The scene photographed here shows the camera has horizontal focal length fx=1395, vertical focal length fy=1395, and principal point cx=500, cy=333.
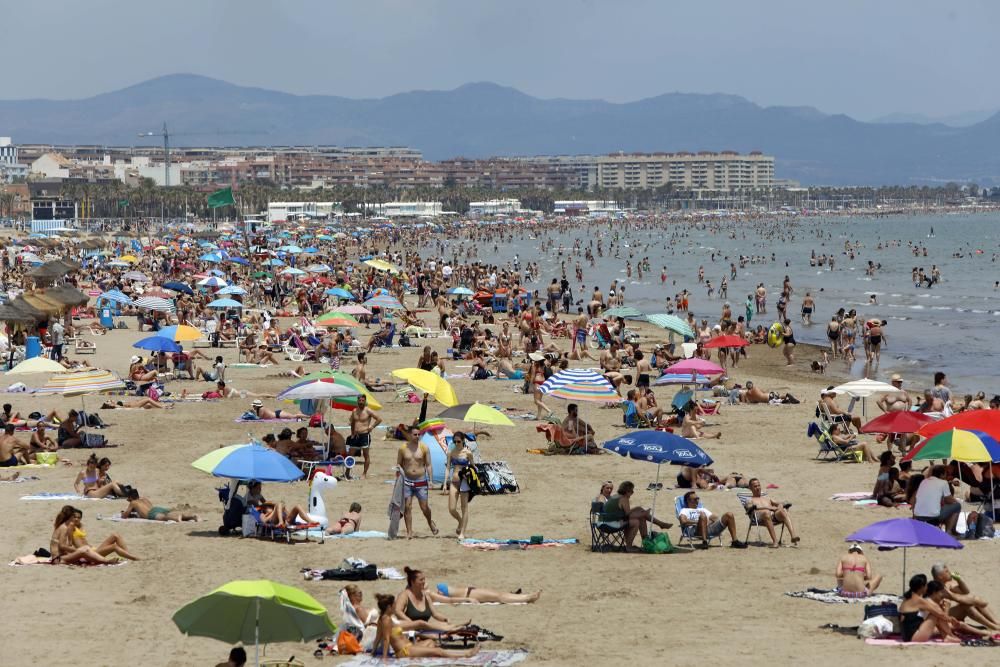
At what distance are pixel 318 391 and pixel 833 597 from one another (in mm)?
6431

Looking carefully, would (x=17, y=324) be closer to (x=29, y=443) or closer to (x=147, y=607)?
(x=29, y=443)

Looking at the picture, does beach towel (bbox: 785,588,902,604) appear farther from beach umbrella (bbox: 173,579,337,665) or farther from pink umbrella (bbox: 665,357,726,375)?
pink umbrella (bbox: 665,357,726,375)

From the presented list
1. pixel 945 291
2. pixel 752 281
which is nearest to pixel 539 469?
pixel 945 291

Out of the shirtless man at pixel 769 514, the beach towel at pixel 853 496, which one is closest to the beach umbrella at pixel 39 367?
the shirtless man at pixel 769 514

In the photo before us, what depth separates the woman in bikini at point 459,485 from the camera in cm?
1209

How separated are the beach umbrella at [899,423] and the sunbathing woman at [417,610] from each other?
23.1 feet

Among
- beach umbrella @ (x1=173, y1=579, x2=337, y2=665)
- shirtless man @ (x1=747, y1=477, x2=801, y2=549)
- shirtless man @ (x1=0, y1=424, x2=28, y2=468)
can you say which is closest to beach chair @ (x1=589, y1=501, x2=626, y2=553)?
shirtless man @ (x1=747, y1=477, x2=801, y2=549)

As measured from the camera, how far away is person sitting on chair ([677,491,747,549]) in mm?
11953

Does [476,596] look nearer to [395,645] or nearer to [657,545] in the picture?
[395,645]

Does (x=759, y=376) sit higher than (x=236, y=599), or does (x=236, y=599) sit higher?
(x=236, y=599)

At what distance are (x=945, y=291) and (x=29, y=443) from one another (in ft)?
151

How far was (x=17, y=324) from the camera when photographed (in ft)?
84.7

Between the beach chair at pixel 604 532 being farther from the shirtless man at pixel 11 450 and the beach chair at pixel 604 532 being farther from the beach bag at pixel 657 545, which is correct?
the shirtless man at pixel 11 450

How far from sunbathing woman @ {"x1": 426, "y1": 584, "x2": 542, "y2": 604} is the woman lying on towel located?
2.75m
